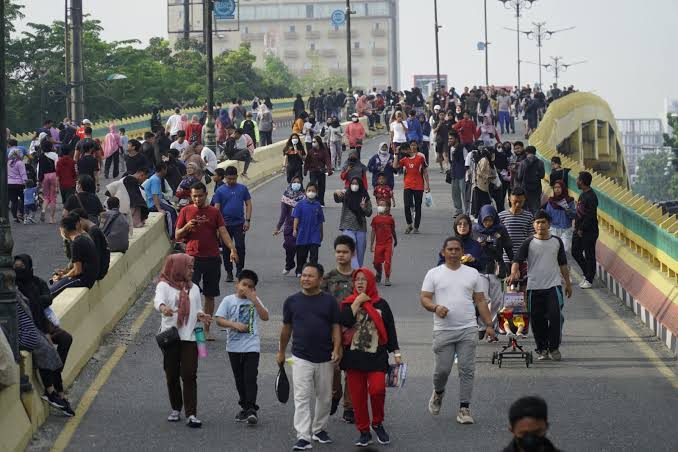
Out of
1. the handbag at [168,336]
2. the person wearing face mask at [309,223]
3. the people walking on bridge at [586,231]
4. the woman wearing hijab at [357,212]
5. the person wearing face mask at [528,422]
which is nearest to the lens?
the person wearing face mask at [528,422]

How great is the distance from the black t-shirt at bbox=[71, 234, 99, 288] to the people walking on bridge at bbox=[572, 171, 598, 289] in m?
8.04

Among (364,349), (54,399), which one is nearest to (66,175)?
(54,399)

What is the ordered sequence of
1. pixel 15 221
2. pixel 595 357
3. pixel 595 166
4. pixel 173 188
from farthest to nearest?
1. pixel 595 166
2. pixel 15 221
3. pixel 173 188
4. pixel 595 357

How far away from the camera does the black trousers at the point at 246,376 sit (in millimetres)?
13711

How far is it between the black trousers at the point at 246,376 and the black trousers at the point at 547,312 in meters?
3.92

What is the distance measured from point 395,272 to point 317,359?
11046 millimetres

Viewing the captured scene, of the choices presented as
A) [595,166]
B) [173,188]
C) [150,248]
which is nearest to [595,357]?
[150,248]

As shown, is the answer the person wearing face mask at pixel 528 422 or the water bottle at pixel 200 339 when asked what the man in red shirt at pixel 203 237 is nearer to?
the water bottle at pixel 200 339

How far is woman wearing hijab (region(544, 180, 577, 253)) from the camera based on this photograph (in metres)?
22.5

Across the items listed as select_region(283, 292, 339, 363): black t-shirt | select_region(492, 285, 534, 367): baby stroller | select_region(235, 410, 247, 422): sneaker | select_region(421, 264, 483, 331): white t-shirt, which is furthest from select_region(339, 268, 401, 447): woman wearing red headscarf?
select_region(492, 285, 534, 367): baby stroller

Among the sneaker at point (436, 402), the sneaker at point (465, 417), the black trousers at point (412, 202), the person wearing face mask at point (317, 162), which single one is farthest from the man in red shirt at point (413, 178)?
the sneaker at point (465, 417)

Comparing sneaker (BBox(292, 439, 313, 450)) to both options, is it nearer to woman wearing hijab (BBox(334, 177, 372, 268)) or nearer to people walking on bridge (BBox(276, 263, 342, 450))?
people walking on bridge (BBox(276, 263, 342, 450))

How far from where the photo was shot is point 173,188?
89.4 feet

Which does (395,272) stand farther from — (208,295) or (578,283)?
(208,295)
